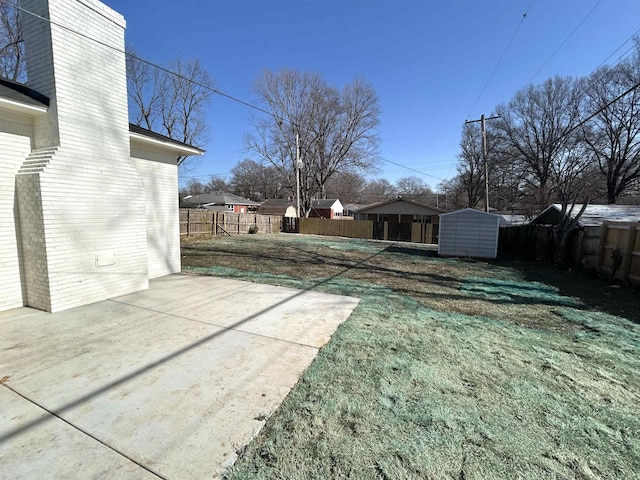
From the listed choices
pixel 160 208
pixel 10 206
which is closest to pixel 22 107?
pixel 10 206

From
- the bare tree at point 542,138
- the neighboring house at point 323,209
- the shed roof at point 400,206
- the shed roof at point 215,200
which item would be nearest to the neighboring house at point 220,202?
the shed roof at point 215,200

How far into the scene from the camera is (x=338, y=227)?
24938 mm

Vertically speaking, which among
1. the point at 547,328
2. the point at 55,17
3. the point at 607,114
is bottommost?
the point at 547,328

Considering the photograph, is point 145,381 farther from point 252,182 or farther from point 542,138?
point 252,182

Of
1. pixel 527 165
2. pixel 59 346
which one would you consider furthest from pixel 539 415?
pixel 527 165

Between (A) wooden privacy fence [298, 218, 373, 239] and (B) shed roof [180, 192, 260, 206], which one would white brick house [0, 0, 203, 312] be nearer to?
(A) wooden privacy fence [298, 218, 373, 239]

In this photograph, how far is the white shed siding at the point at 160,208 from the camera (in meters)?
6.32

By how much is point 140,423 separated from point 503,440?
2.44 m

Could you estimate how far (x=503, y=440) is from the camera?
190 cm

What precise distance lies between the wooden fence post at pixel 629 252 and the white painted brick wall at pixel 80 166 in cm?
1065

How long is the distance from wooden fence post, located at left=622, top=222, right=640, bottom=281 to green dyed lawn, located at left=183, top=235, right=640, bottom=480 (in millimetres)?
2608

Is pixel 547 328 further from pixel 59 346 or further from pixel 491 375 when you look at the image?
pixel 59 346

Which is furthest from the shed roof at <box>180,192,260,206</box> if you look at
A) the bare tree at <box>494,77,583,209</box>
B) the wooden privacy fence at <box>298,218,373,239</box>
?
the bare tree at <box>494,77,583,209</box>

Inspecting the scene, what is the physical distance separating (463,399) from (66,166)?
18.4 ft
